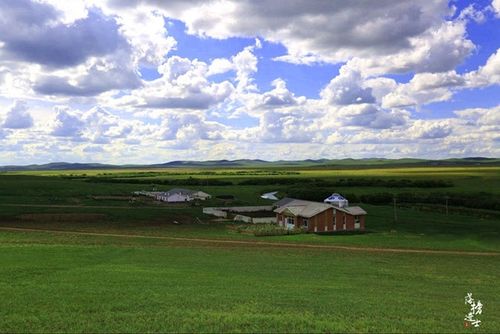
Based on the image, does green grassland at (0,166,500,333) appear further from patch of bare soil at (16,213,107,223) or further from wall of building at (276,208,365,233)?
wall of building at (276,208,365,233)

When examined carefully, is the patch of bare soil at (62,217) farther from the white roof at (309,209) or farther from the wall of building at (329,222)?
the wall of building at (329,222)

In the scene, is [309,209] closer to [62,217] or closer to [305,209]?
[305,209]

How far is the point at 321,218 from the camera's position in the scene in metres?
68.7

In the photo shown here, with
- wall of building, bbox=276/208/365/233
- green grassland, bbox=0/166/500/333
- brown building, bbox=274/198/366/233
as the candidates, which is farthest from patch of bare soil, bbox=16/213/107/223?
wall of building, bbox=276/208/365/233

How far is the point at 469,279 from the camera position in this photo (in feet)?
103

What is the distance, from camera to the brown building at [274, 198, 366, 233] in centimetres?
6838

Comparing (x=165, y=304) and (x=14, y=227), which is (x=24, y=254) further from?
(x=14, y=227)

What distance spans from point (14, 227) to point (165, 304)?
1947 inches

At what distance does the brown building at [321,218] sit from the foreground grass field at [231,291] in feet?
86.3

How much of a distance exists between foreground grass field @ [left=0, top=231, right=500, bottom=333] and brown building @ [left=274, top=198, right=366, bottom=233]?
2631 cm

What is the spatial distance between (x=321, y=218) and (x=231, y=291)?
1854 inches

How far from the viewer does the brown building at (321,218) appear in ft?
224

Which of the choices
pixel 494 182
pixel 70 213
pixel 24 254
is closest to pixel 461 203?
pixel 494 182

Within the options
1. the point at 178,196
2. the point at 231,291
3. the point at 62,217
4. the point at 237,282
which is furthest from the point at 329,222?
the point at 178,196
